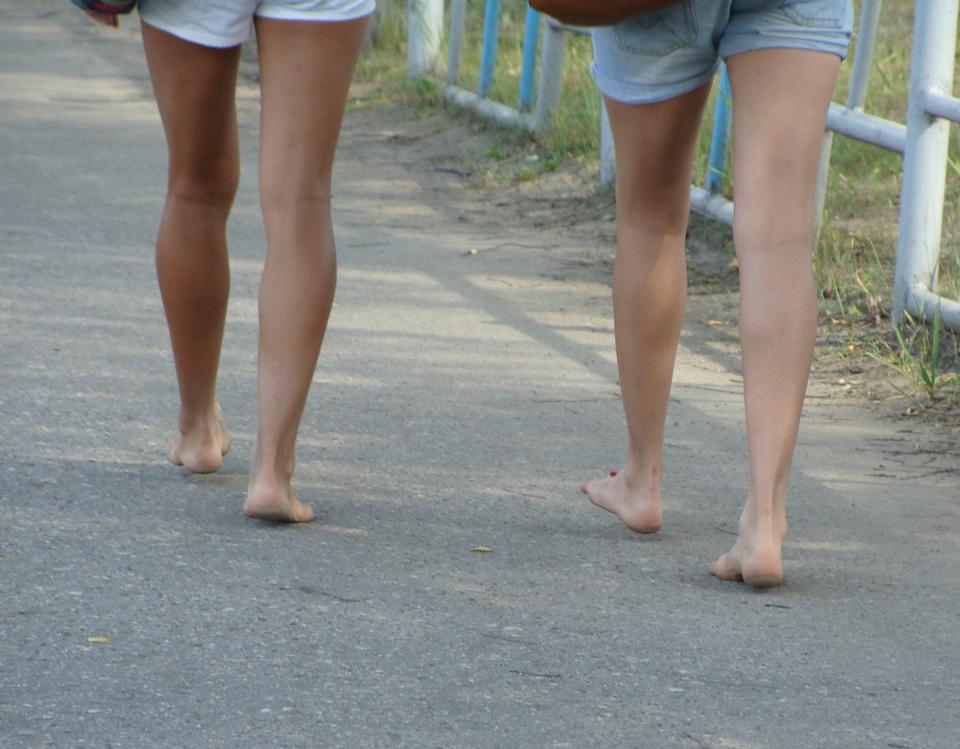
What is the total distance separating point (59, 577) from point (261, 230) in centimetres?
327

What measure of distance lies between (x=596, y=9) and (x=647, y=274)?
1.90 ft

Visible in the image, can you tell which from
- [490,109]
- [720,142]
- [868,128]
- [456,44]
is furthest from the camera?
[456,44]

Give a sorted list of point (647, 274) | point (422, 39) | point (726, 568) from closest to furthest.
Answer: point (726, 568) → point (647, 274) → point (422, 39)

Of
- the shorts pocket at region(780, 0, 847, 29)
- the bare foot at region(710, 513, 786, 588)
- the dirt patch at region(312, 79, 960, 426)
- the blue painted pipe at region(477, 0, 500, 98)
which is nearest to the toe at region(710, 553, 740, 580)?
the bare foot at region(710, 513, 786, 588)

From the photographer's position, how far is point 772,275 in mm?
2771

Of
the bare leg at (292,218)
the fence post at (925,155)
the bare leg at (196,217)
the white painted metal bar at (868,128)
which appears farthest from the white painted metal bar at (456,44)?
the bare leg at (292,218)

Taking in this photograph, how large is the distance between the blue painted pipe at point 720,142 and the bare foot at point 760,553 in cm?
306

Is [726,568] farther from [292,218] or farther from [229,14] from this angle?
[229,14]

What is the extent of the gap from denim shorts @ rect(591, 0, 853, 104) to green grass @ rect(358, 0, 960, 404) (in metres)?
1.57

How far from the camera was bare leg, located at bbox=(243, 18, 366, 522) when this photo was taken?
2.91m

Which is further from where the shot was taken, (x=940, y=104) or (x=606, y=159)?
(x=606, y=159)

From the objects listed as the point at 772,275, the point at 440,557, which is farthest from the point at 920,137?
the point at 440,557

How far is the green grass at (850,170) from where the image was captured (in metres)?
4.46

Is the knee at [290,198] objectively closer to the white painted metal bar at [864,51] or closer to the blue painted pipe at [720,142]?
the white painted metal bar at [864,51]
